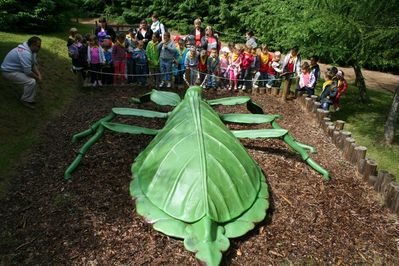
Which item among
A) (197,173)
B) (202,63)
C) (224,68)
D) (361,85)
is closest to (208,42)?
(224,68)

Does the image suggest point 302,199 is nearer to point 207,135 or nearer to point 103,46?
point 207,135

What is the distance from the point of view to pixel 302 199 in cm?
467

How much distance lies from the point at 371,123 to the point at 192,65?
16.1 feet

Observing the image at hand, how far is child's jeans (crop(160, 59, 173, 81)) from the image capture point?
29.0 ft

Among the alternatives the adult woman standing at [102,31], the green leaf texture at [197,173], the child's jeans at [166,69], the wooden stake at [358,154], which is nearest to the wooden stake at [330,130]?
the wooden stake at [358,154]

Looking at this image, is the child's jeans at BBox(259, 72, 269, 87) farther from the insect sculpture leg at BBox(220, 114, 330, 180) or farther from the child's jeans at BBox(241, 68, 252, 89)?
the insect sculpture leg at BBox(220, 114, 330, 180)

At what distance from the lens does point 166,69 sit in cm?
893

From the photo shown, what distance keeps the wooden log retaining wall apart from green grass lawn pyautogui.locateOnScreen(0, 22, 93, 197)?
498cm

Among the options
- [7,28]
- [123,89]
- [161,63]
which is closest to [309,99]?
[161,63]

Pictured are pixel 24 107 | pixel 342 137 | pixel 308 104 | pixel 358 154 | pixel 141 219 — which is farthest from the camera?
pixel 308 104

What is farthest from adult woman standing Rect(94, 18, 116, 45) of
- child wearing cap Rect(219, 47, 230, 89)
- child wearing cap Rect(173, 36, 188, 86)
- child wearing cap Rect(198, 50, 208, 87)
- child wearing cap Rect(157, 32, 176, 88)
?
child wearing cap Rect(219, 47, 230, 89)

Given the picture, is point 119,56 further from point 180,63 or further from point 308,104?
point 308,104

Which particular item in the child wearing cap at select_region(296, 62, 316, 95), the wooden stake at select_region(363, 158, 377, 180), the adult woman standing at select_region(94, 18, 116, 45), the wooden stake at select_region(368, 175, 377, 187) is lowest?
the wooden stake at select_region(368, 175, 377, 187)

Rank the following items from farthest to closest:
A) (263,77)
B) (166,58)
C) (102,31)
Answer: (102,31), (263,77), (166,58)
